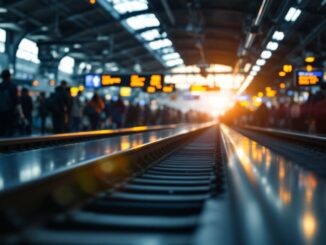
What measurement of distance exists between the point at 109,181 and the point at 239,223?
2.24 metres

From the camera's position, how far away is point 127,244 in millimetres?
2357

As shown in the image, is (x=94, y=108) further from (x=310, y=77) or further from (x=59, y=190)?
(x=59, y=190)

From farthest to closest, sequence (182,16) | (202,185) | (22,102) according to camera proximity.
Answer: (182,16)
(22,102)
(202,185)

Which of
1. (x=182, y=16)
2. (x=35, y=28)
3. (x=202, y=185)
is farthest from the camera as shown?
(x=182, y=16)

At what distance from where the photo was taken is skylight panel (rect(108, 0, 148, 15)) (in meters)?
25.5

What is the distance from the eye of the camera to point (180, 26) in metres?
29.8

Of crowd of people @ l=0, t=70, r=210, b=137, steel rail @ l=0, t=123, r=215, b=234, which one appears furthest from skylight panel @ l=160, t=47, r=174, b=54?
steel rail @ l=0, t=123, r=215, b=234

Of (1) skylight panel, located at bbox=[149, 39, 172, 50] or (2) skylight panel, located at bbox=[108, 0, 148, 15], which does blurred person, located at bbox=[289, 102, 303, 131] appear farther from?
(1) skylight panel, located at bbox=[149, 39, 172, 50]

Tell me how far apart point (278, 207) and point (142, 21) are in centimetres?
2859

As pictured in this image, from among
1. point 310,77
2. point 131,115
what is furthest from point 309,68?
point 131,115

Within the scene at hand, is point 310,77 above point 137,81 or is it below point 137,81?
below

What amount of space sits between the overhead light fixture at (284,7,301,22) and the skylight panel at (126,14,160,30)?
1083 centimetres

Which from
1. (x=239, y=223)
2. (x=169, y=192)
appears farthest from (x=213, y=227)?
(x=169, y=192)

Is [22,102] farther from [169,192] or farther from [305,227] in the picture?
[305,227]
